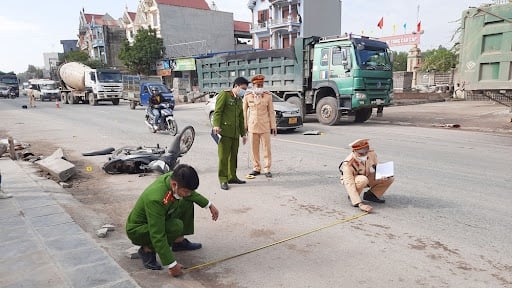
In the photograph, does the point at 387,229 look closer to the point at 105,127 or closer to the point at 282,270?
the point at 282,270

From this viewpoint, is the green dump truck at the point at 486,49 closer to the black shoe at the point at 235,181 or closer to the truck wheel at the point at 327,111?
the truck wheel at the point at 327,111

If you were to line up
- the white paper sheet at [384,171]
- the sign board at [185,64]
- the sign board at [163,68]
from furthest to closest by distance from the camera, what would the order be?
the sign board at [163,68]
the sign board at [185,64]
the white paper sheet at [384,171]

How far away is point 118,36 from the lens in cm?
5700

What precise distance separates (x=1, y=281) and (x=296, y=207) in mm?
3114

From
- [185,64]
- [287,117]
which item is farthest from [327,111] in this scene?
Answer: [185,64]

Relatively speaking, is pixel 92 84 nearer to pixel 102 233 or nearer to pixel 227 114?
pixel 227 114

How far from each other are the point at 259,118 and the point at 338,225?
99.4 inches

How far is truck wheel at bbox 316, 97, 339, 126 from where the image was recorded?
42.7 feet

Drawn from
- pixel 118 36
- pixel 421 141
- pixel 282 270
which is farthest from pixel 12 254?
pixel 118 36

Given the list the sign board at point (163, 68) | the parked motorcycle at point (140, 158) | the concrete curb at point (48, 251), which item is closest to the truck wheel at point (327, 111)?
the parked motorcycle at point (140, 158)

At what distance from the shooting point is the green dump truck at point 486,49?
8.09 m

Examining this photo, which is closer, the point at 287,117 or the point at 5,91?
the point at 287,117

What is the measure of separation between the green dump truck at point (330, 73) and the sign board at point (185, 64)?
70.0ft

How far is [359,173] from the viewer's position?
15.2 ft
